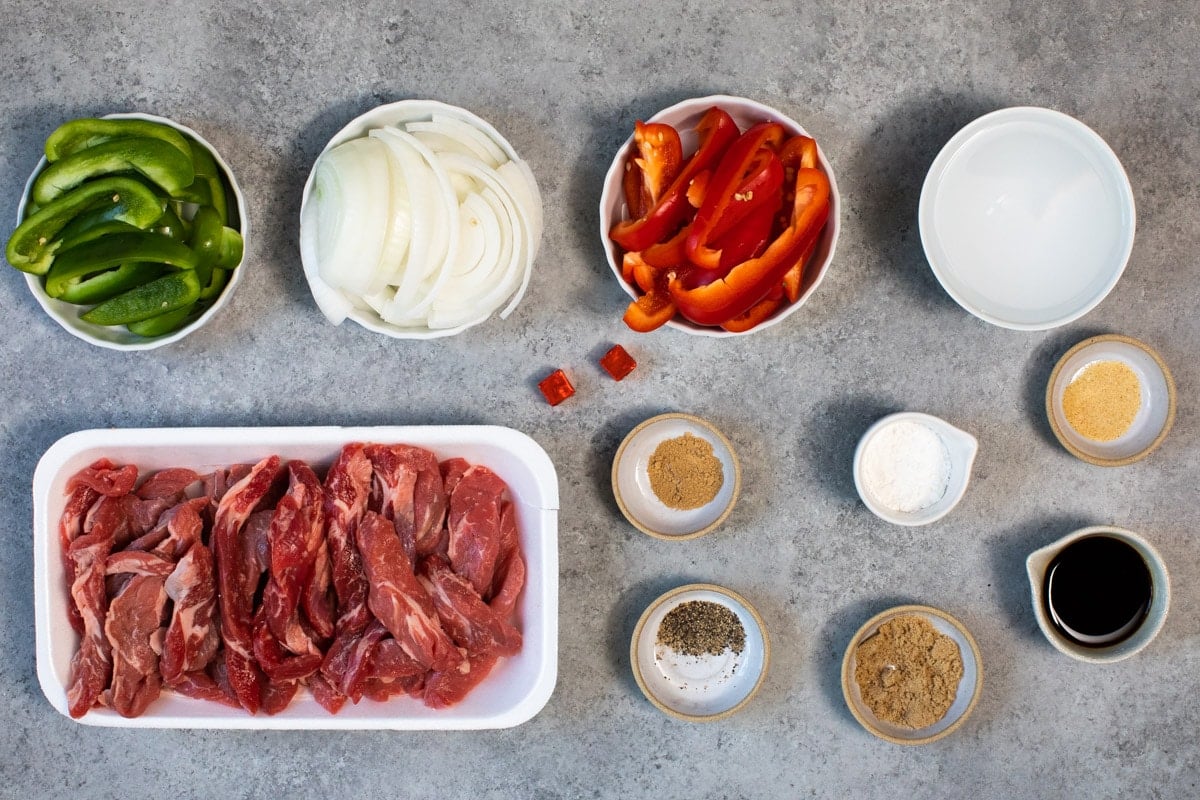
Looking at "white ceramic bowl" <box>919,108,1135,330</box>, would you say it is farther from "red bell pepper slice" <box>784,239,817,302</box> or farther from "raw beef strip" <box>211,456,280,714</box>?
"raw beef strip" <box>211,456,280,714</box>

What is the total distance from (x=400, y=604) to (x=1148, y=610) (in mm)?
1926

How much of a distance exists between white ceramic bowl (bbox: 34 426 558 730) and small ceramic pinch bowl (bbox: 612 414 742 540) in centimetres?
21

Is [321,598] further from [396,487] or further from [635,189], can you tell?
[635,189]

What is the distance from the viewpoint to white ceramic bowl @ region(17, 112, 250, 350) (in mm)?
2330

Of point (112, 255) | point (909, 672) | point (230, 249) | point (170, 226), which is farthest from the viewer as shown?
point (909, 672)

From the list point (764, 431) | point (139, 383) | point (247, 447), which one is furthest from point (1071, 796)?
point (139, 383)

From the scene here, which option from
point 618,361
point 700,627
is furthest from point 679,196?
point 700,627

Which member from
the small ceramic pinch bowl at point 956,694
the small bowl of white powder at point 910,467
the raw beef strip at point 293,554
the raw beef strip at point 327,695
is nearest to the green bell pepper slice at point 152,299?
the raw beef strip at point 293,554

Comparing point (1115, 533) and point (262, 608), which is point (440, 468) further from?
point (1115, 533)

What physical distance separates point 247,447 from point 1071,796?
7.91 feet

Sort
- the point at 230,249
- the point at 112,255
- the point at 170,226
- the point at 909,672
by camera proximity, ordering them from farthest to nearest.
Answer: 1. the point at 909,672
2. the point at 230,249
3. the point at 170,226
4. the point at 112,255

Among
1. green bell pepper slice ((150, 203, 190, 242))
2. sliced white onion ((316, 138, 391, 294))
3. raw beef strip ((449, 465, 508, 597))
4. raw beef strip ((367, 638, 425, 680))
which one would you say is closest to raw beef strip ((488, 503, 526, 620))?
raw beef strip ((449, 465, 508, 597))

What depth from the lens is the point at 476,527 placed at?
93.6 inches

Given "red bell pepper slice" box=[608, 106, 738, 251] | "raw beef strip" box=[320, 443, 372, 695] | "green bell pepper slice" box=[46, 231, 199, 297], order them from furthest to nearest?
1. "raw beef strip" box=[320, 443, 372, 695]
2. "red bell pepper slice" box=[608, 106, 738, 251]
3. "green bell pepper slice" box=[46, 231, 199, 297]
